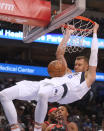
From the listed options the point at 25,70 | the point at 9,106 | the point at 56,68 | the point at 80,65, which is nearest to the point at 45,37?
the point at 25,70

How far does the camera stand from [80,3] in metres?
5.07

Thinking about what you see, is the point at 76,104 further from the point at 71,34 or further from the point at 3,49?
the point at 71,34

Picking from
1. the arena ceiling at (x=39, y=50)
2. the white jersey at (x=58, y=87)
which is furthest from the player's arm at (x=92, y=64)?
the arena ceiling at (x=39, y=50)

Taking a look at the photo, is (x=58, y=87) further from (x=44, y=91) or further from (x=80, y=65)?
(x=80, y=65)

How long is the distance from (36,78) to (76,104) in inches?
80.7

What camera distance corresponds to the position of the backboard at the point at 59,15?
5111 millimetres

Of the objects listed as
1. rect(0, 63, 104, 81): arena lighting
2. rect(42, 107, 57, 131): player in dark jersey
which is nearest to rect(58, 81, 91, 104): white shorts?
rect(42, 107, 57, 131): player in dark jersey

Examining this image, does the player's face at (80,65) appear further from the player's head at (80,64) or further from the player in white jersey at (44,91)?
the player in white jersey at (44,91)

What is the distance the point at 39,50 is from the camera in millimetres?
16234

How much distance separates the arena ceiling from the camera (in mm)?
11570

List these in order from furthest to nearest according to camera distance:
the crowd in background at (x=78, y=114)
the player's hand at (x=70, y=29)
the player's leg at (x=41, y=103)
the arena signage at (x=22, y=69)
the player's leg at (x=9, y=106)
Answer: the arena signage at (x=22, y=69) → the crowd in background at (x=78, y=114) → the player's hand at (x=70, y=29) → the player's leg at (x=41, y=103) → the player's leg at (x=9, y=106)

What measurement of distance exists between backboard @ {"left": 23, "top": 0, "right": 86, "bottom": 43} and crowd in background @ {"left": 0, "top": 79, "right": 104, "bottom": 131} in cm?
321

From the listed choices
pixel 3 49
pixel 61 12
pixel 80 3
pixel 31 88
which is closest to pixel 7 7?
pixel 61 12

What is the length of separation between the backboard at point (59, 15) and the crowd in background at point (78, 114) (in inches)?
126
